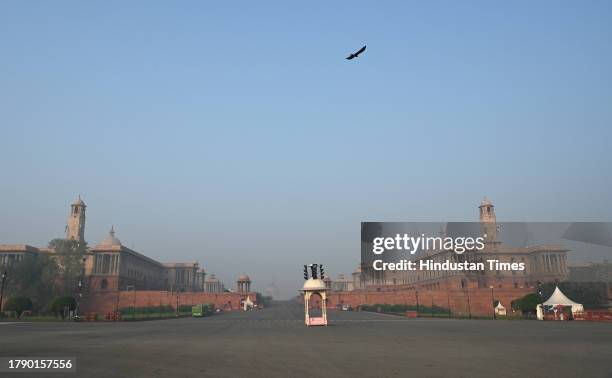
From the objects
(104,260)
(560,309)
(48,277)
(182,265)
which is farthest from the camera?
(182,265)

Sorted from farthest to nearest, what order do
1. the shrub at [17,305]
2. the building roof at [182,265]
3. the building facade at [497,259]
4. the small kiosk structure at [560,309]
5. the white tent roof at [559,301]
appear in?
the building roof at [182,265], the building facade at [497,259], the shrub at [17,305], the white tent roof at [559,301], the small kiosk structure at [560,309]

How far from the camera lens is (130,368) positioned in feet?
45.4

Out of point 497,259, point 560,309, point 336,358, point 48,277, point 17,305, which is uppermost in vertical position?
point 497,259

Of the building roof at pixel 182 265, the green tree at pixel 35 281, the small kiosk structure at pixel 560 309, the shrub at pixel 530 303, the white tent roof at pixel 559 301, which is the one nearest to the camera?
the small kiosk structure at pixel 560 309

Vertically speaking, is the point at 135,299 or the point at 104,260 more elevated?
the point at 104,260

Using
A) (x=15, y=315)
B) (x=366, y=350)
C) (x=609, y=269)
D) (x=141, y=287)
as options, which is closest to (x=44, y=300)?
(x=15, y=315)

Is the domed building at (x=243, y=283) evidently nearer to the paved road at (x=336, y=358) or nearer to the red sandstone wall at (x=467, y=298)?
the red sandstone wall at (x=467, y=298)

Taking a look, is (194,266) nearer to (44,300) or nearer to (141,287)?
(141,287)

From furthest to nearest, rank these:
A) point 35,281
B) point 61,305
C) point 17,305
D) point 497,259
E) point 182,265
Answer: point 182,265
point 497,259
point 35,281
point 17,305
point 61,305

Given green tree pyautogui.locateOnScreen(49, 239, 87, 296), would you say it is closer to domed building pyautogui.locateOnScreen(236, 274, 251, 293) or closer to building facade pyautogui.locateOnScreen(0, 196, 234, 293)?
building facade pyautogui.locateOnScreen(0, 196, 234, 293)

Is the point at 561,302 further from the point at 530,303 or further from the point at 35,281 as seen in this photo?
the point at 35,281

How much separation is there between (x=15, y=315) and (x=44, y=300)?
1964 centimetres

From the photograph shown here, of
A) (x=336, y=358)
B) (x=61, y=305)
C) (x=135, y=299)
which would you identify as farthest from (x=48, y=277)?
(x=336, y=358)

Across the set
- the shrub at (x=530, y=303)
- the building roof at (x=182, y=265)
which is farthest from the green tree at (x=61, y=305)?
the building roof at (x=182, y=265)
